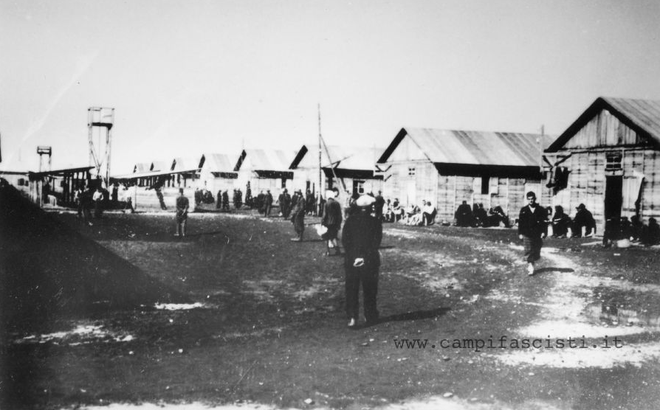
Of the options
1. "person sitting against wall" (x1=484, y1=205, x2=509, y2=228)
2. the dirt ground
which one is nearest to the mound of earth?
the dirt ground

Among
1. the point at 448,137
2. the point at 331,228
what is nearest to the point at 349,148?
the point at 448,137

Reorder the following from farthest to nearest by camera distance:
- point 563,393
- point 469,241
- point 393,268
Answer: point 469,241 → point 393,268 → point 563,393

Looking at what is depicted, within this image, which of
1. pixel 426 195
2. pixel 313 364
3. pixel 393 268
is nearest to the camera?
pixel 313 364

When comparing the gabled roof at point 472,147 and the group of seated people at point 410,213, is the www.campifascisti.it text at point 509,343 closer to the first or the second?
the group of seated people at point 410,213

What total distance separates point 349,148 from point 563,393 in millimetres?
37103

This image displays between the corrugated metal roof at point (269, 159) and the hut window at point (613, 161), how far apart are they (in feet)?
108

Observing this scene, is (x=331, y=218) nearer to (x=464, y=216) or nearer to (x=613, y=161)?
(x=613, y=161)

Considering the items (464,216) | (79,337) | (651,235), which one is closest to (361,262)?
(79,337)

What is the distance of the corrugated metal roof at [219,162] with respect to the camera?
2361 inches

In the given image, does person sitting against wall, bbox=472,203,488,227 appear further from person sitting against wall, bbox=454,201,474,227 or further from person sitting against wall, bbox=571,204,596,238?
person sitting against wall, bbox=571,204,596,238

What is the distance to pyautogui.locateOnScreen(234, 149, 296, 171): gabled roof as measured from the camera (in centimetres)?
5184

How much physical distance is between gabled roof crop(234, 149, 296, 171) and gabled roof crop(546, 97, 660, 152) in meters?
31.9

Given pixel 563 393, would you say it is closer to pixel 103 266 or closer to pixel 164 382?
pixel 164 382

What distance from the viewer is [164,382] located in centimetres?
576
